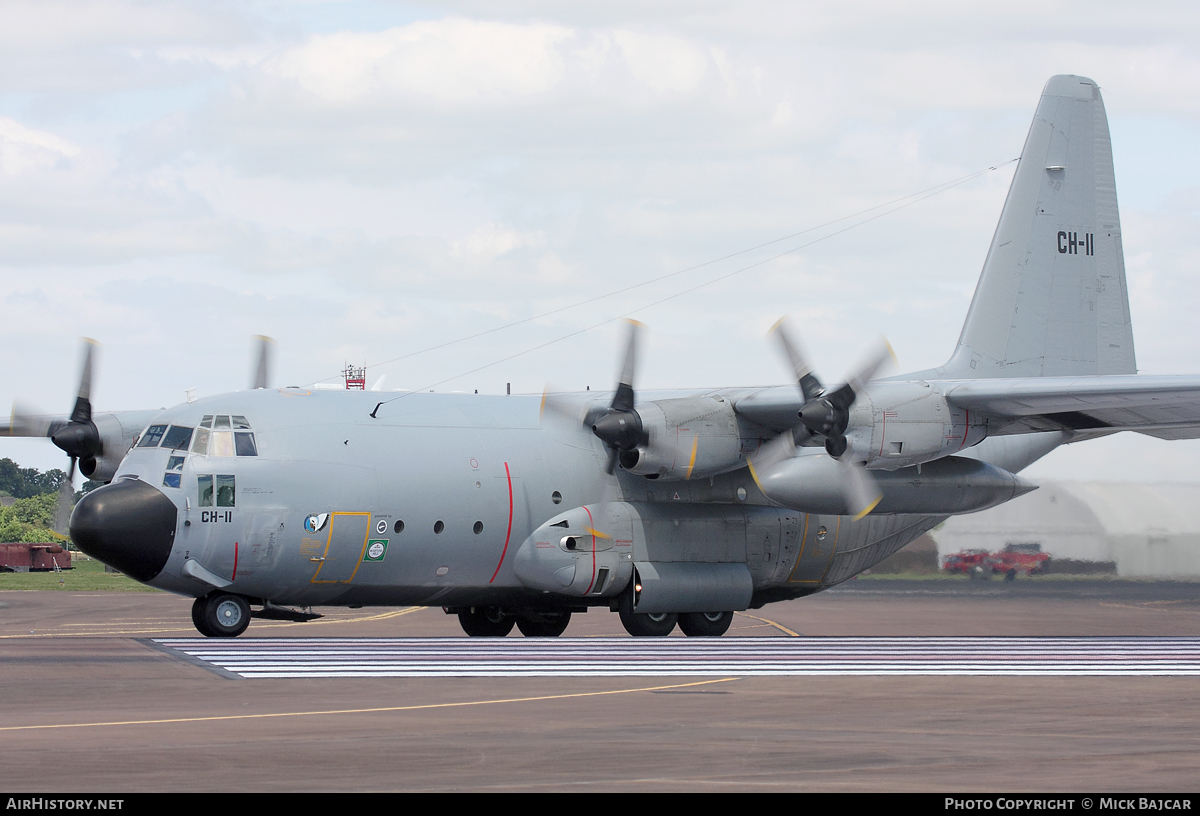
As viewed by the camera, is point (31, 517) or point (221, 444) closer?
point (221, 444)

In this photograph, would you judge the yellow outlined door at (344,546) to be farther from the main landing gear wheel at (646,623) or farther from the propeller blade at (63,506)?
the propeller blade at (63,506)

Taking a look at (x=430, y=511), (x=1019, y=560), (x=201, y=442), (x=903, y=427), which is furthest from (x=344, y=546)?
(x=1019, y=560)

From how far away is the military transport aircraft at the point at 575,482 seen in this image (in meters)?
21.1

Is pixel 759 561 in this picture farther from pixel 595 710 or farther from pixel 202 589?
pixel 595 710

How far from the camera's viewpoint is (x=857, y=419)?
21.7m

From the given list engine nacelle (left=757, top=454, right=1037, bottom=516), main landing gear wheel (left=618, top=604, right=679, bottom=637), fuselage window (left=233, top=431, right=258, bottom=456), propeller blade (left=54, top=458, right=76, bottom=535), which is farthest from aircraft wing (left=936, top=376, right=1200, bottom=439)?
propeller blade (left=54, top=458, right=76, bottom=535)

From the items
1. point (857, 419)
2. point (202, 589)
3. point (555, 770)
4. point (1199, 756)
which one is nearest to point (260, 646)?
point (202, 589)

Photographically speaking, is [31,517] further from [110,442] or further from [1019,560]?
[1019,560]

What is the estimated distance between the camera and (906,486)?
78.6ft

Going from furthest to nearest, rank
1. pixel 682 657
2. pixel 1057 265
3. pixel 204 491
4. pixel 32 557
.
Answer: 1. pixel 32 557
2. pixel 1057 265
3. pixel 204 491
4. pixel 682 657

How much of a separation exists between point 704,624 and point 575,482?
3523 millimetres

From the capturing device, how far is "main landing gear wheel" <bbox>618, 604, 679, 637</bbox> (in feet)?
79.3

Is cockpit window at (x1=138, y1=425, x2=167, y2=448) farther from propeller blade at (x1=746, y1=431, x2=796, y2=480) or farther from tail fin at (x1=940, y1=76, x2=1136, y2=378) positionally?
tail fin at (x1=940, y1=76, x2=1136, y2=378)

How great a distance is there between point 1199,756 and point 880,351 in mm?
12781
